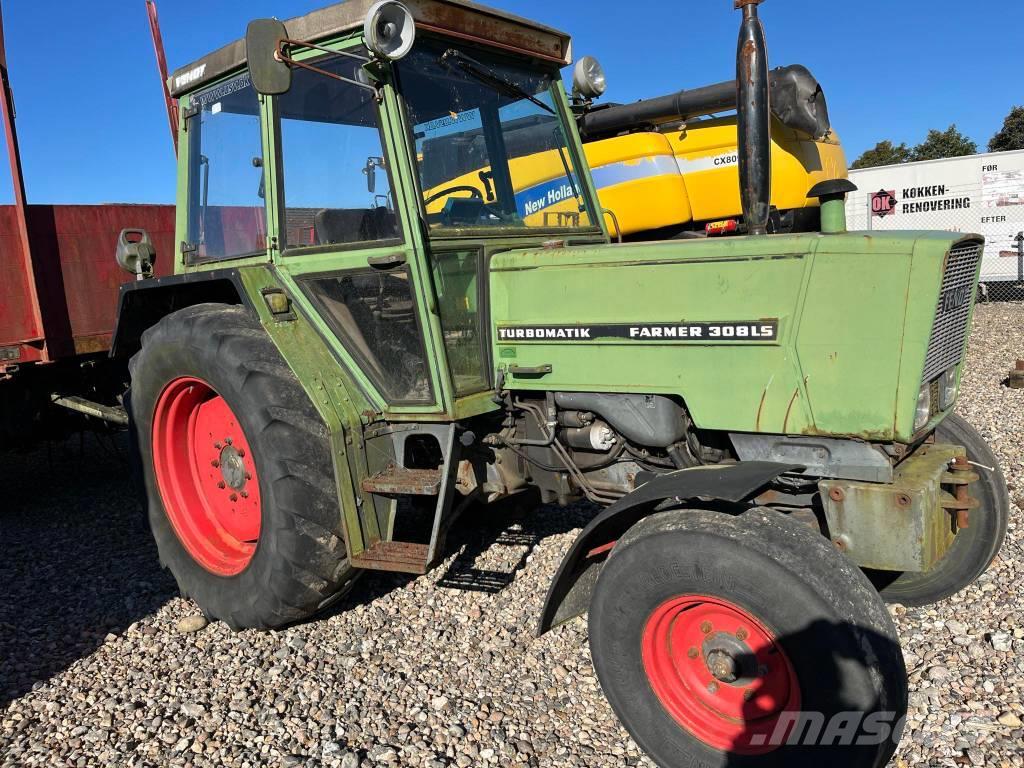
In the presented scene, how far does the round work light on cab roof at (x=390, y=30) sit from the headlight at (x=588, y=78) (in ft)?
4.11

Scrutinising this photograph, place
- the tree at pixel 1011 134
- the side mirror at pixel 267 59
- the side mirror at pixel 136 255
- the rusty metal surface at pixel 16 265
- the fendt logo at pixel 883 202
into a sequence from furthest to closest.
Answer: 1. the tree at pixel 1011 134
2. the fendt logo at pixel 883 202
3. the rusty metal surface at pixel 16 265
4. the side mirror at pixel 136 255
5. the side mirror at pixel 267 59

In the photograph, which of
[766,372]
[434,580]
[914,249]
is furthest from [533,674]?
[914,249]

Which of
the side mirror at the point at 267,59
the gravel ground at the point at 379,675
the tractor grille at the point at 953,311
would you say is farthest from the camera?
the side mirror at the point at 267,59

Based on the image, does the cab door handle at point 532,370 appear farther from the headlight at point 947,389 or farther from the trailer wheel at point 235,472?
the headlight at point 947,389

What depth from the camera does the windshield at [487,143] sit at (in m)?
3.30

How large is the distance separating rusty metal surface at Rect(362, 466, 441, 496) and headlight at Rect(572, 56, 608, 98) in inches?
77.6

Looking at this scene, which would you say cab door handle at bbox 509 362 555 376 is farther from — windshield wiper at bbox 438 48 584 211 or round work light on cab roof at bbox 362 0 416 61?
round work light on cab roof at bbox 362 0 416 61

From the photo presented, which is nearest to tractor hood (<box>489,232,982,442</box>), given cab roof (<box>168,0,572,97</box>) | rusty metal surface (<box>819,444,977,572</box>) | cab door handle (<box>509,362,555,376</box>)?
cab door handle (<box>509,362,555,376</box>)

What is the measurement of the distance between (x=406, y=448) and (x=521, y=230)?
1.08m

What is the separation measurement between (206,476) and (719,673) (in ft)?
8.98

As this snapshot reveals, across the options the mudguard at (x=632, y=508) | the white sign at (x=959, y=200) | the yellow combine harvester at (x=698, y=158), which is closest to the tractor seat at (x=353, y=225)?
the mudguard at (x=632, y=508)

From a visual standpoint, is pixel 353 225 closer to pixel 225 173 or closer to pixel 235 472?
pixel 225 173

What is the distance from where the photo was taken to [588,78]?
3908 millimetres

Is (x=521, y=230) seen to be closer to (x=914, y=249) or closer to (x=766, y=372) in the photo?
(x=766, y=372)
